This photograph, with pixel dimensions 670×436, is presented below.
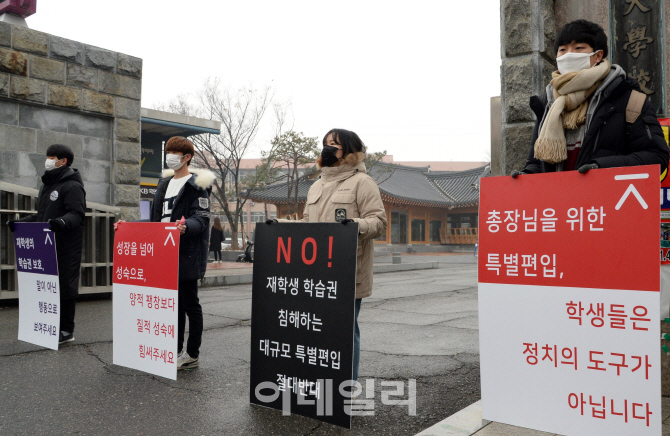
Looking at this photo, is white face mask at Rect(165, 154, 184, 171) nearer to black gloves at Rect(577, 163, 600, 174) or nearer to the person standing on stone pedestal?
the person standing on stone pedestal

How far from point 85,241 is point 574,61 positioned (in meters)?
6.97

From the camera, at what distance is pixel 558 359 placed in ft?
7.18

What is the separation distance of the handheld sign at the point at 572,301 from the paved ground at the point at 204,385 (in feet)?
2.68

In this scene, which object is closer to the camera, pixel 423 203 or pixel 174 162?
pixel 174 162

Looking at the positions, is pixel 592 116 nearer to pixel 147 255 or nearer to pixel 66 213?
pixel 147 255

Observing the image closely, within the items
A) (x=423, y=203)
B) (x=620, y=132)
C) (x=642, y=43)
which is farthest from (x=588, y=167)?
(x=423, y=203)

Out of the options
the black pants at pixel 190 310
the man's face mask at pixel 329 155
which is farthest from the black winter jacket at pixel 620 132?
the black pants at pixel 190 310

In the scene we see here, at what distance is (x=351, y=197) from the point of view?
9.93ft

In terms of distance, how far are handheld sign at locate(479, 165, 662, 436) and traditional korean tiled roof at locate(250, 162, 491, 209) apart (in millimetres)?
28278

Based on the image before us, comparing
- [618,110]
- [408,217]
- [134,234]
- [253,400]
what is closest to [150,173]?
[134,234]

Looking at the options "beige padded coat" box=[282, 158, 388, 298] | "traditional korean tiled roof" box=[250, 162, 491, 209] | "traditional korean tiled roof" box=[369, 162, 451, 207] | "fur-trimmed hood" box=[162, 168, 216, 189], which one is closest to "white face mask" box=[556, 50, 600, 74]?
"beige padded coat" box=[282, 158, 388, 298]

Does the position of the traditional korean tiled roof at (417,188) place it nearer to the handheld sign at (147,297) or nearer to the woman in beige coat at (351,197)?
the handheld sign at (147,297)

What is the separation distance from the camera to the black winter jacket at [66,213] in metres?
4.59

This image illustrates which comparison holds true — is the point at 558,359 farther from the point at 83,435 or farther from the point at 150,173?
the point at 150,173
